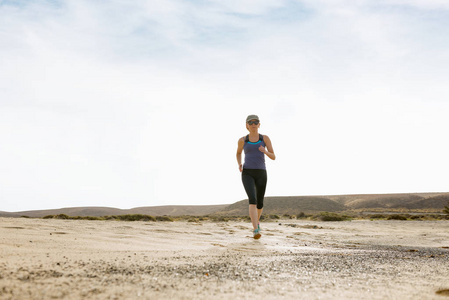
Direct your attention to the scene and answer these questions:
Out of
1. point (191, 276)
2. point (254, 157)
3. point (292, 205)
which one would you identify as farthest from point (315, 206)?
point (191, 276)

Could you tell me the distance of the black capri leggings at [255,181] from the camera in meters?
6.90

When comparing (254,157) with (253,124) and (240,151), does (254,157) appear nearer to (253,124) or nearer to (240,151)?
(240,151)

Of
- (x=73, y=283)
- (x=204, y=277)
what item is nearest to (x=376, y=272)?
(x=204, y=277)

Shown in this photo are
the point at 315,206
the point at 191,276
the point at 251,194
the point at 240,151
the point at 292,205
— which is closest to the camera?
the point at 191,276

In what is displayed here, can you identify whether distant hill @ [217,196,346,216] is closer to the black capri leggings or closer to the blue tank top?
the black capri leggings

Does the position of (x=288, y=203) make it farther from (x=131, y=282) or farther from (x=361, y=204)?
(x=131, y=282)

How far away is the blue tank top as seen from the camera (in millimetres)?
7043

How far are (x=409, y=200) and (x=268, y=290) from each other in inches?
2694

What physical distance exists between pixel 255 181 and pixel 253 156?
0.54 meters

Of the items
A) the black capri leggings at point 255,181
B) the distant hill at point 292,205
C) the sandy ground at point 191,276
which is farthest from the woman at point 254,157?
the distant hill at point 292,205

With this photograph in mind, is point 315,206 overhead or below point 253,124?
below

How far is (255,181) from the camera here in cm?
718

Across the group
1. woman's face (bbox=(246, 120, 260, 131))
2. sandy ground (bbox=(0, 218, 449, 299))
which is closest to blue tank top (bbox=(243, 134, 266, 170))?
woman's face (bbox=(246, 120, 260, 131))

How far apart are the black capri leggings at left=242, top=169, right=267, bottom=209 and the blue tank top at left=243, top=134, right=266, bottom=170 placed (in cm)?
10
